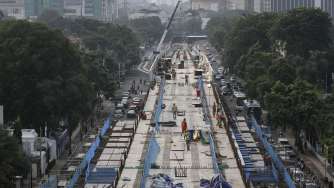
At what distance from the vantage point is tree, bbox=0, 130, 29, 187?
30.5 metres

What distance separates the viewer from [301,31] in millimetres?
72875

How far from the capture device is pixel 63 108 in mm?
43875

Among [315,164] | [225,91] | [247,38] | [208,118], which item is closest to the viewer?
[315,164]

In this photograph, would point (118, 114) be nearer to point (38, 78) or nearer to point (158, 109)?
point (158, 109)

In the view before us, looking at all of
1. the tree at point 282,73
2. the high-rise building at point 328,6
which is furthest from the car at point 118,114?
the high-rise building at point 328,6

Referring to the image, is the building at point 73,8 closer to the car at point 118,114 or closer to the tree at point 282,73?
the car at point 118,114

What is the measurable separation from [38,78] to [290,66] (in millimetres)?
18341

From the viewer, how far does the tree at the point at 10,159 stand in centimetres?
3050

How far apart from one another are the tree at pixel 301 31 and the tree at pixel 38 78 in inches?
1177

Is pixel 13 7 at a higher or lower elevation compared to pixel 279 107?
higher

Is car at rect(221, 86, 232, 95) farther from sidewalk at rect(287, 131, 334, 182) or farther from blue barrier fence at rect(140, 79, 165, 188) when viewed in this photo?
sidewalk at rect(287, 131, 334, 182)

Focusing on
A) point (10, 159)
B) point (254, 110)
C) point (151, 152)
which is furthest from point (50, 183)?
point (254, 110)

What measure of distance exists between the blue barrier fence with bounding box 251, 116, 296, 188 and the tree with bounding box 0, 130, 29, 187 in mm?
10643

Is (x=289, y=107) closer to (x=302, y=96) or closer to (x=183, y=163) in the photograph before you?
(x=302, y=96)
